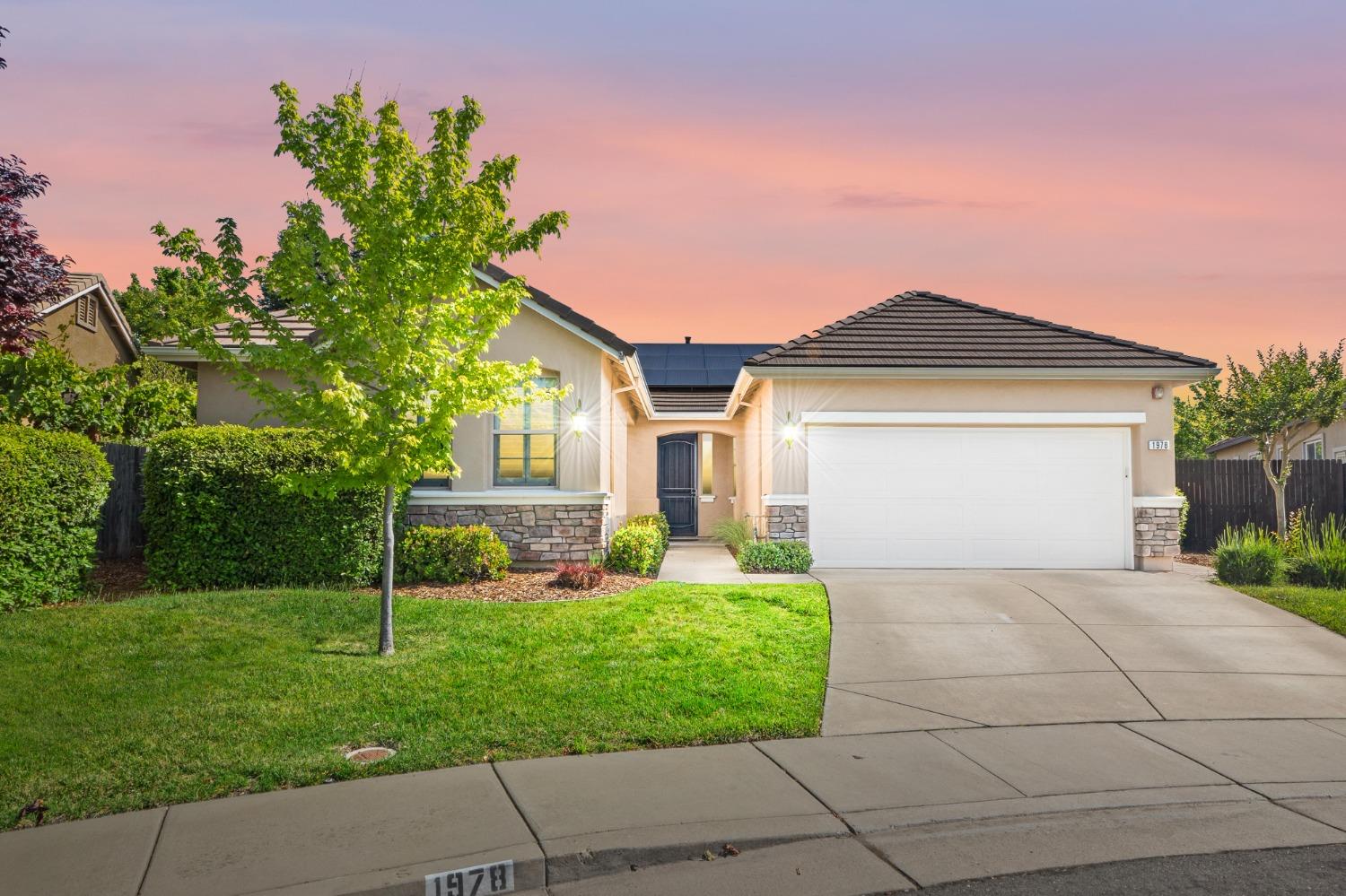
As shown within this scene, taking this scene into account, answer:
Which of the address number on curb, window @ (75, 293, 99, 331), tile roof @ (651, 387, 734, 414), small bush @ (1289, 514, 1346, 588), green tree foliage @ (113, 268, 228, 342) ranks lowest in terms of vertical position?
the address number on curb

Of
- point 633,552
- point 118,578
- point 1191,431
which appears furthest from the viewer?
point 1191,431

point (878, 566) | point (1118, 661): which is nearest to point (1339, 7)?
point (1118, 661)

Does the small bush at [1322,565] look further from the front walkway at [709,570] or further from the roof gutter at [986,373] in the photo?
the front walkway at [709,570]

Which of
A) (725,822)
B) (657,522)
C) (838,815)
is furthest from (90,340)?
(838,815)

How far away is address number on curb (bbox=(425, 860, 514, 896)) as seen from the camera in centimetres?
407

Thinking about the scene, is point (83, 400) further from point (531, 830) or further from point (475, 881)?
point (475, 881)

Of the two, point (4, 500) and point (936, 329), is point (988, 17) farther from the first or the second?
point (4, 500)

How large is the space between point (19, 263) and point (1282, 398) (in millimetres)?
21034

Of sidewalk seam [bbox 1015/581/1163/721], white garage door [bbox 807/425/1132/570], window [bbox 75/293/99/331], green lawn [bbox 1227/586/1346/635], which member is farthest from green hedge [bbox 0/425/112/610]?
window [bbox 75/293/99/331]

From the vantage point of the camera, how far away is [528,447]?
1368 centimetres

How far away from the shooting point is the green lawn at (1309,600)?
1002 centimetres

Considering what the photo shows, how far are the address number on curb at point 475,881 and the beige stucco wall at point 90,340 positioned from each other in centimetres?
2313

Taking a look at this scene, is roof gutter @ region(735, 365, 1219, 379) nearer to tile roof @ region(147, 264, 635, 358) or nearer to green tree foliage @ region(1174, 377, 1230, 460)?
tile roof @ region(147, 264, 635, 358)

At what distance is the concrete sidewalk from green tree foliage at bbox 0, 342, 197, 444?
918 cm
